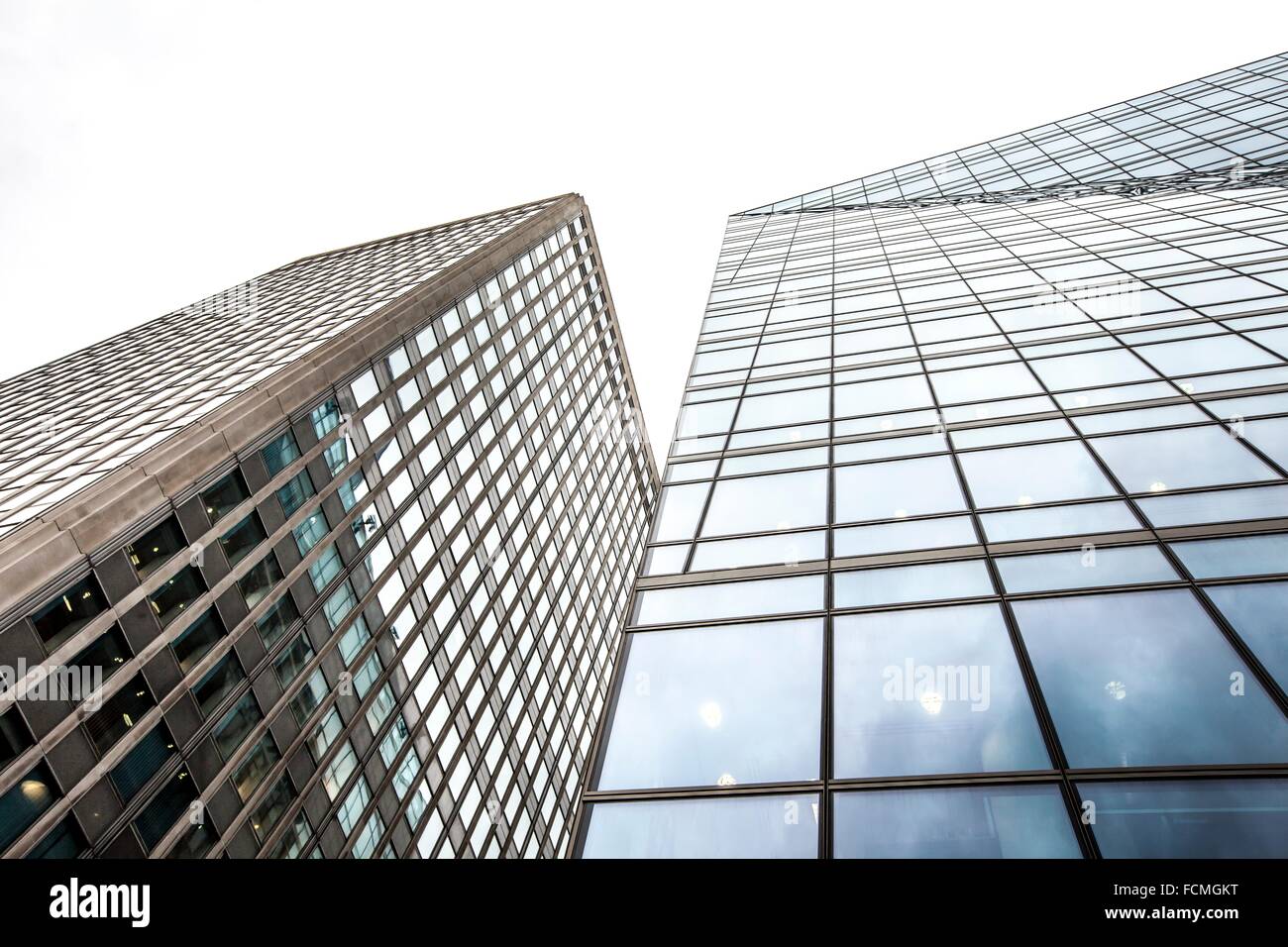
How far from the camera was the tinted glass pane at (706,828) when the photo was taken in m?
7.05

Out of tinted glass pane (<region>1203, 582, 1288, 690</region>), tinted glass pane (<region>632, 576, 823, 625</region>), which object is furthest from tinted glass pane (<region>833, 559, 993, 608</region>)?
tinted glass pane (<region>1203, 582, 1288, 690</region>)

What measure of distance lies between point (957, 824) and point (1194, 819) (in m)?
1.86

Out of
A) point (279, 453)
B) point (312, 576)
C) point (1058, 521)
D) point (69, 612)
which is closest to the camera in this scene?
point (1058, 521)

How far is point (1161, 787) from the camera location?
6.41 meters

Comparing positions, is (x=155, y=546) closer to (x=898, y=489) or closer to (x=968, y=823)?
(x=898, y=489)

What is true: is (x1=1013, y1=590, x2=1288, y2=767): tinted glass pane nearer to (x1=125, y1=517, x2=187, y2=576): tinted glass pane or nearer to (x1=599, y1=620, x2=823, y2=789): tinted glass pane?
(x1=599, y1=620, x2=823, y2=789): tinted glass pane

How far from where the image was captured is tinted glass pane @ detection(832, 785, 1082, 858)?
21.1 ft

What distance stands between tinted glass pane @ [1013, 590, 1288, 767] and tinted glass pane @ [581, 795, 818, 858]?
2.66 metres

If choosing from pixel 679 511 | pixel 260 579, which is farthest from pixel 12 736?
pixel 679 511

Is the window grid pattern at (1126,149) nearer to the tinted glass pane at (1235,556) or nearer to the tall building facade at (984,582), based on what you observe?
the tall building facade at (984,582)

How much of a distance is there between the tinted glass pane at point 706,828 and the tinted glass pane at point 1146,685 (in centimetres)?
266

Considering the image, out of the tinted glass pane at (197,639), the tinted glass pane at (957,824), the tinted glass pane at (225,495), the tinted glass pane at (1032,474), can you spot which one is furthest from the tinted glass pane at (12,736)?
the tinted glass pane at (1032,474)

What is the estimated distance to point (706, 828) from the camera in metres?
7.39

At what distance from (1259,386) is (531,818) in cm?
4209
